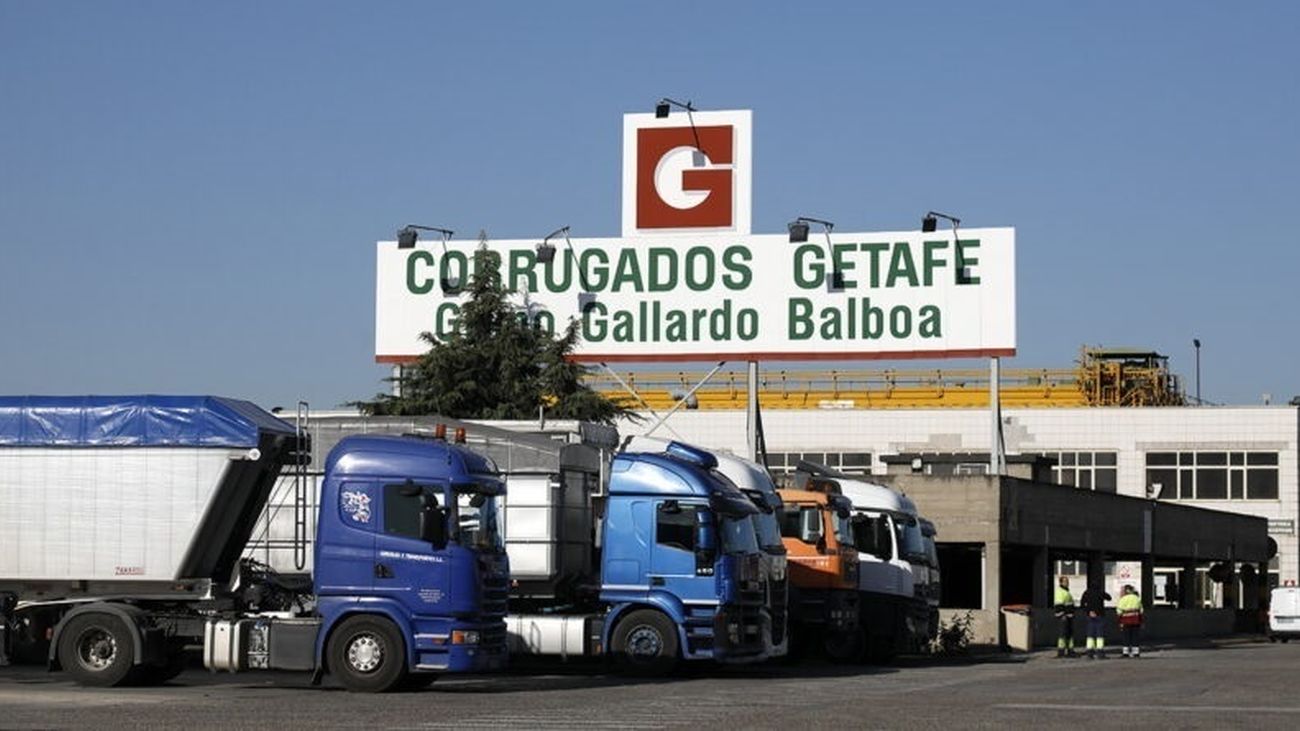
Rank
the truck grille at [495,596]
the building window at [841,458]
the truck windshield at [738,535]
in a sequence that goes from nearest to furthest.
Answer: the truck grille at [495,596] < the truck windshield at [738,535] < the building window at [841,458]

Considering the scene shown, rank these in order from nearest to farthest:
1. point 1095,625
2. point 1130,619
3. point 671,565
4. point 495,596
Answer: point 495,596
point 671,565
point 1130,619
point 1095,625

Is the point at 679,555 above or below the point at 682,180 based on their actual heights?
below

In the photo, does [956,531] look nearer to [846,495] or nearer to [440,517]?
[846,495]

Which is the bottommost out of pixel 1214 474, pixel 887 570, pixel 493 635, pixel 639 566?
pixel 493 635

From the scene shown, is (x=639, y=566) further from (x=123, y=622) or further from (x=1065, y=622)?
(x=1065, y=622)

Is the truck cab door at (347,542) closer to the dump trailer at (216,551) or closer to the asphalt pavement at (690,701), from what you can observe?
the dump trailer at (216,551)

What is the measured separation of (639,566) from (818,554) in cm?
641

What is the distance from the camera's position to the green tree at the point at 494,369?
162ft

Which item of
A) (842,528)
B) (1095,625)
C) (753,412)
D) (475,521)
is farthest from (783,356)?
(475,521)

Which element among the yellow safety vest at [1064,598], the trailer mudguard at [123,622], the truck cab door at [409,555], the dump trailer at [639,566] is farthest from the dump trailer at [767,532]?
the yellow safety vest at [1064,598]

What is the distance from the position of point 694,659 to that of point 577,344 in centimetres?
2128

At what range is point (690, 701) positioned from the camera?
24453 mm

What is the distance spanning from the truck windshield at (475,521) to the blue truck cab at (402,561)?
2 centimetres

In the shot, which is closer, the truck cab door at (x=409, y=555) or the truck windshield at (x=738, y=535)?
the truck cab door at (x=409, y=555)
